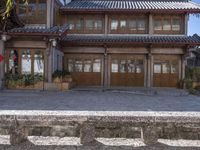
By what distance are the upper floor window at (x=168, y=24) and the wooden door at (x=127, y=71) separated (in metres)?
2.74

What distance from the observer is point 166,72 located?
18.9 metres

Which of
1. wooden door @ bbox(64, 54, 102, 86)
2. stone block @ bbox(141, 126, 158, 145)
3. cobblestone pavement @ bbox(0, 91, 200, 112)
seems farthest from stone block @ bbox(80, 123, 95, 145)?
wooden door @ bbox(64, 54, 102, 86)

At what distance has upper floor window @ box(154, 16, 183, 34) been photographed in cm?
1892

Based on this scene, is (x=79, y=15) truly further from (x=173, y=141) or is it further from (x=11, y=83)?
(x=173, y=141)

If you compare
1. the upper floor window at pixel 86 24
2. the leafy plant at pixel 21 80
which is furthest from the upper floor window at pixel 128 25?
the leafy plant at pixel 21 80

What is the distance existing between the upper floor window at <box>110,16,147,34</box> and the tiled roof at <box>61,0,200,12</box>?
881mm

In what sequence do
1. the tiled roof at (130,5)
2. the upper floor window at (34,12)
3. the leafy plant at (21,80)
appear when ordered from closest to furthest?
the leafy plant at (21,80) → the upper floor window at (34,12) → the tiled roof at (130,5)

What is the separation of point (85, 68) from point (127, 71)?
3.17 meters

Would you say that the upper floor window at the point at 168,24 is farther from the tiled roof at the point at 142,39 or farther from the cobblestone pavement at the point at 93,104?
the cobblestone pavement at the point at 93,104

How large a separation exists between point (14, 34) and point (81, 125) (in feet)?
40.1

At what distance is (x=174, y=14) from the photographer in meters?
18.8

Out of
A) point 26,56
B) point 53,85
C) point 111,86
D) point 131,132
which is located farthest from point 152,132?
point 111,86

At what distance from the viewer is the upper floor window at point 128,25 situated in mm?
19141

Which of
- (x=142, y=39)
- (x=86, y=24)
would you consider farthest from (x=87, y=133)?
(x=86, y=24)
